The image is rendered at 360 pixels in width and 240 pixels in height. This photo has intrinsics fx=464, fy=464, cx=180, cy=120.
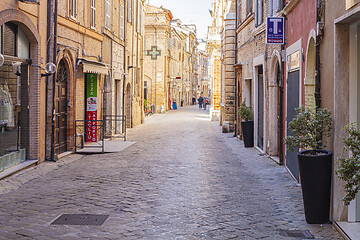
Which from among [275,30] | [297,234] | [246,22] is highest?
[246,22]

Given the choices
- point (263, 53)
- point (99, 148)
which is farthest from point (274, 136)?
point (99, 148)

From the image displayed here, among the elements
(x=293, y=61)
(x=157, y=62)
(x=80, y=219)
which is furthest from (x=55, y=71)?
(x=157, y=62)

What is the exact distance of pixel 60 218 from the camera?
656 centimetres

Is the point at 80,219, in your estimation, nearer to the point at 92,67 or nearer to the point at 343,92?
the point at 343,92

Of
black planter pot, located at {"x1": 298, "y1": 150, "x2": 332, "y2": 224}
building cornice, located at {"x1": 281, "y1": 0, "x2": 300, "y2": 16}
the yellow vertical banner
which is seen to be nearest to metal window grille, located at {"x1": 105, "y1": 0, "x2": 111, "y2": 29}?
building cornice, located at {"x1": 281, "y1": 0, "x2": 300, "y2": 16}

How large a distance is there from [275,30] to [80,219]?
7.06m

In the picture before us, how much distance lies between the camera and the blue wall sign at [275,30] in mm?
11232

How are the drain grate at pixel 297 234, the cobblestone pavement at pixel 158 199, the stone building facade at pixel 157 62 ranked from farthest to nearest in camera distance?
the stone building facade at pixel 157 62, the cobblestone pavement at pixel 158 199, the drain grate at pixel 297 234

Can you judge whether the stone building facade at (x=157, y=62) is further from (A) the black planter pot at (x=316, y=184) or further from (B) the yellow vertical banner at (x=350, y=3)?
(B) the yellow vertical banner at (x=350, y=3)

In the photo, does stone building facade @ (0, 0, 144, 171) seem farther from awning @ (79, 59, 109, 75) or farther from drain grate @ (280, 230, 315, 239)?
drain grate @ (280, 230, 315, 239)

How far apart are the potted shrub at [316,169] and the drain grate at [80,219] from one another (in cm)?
283

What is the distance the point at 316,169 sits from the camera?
6.12 meters

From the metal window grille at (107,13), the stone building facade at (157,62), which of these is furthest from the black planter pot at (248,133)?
the stone building facade at (157,62)

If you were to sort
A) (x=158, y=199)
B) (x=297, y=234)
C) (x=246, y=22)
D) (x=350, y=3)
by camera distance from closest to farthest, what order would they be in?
(x=350, y=3) → (x=297, y=234) → (x=158, y=199) → (x=246, y=22)
